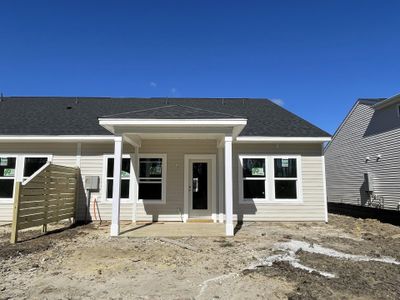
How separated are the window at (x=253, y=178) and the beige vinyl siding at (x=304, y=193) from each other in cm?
19

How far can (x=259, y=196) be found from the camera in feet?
35.1

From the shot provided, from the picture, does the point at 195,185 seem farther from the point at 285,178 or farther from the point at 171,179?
the point at 285,178

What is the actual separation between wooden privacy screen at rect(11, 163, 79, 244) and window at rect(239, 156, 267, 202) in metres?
5.66

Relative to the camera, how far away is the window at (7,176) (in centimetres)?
1052

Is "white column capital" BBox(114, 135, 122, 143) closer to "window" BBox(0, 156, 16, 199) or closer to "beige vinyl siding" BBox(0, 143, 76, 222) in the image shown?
"beige vinyl siding" BBox(0, 143, 76, 222)

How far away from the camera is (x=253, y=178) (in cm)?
1073

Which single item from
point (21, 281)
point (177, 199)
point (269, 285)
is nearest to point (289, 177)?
point (177, 199)

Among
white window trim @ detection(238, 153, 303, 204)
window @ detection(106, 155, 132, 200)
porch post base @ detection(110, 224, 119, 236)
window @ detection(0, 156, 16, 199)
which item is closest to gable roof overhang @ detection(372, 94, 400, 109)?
white window trim @ detection(238, 153, 303, 204)

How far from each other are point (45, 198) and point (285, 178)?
7571mm

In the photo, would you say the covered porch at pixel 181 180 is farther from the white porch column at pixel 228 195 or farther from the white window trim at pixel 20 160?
the white window trim at pixel 20 160

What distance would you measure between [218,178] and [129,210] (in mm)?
3258

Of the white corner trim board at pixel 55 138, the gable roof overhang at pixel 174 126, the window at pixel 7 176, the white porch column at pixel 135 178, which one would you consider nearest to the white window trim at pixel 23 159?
the window at pixel 7 176

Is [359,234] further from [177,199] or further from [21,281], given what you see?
[21,281]

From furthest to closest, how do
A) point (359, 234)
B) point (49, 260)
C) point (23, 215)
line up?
1. point (359, 234)
2. point (23, 215)
3. point (49, 260)
